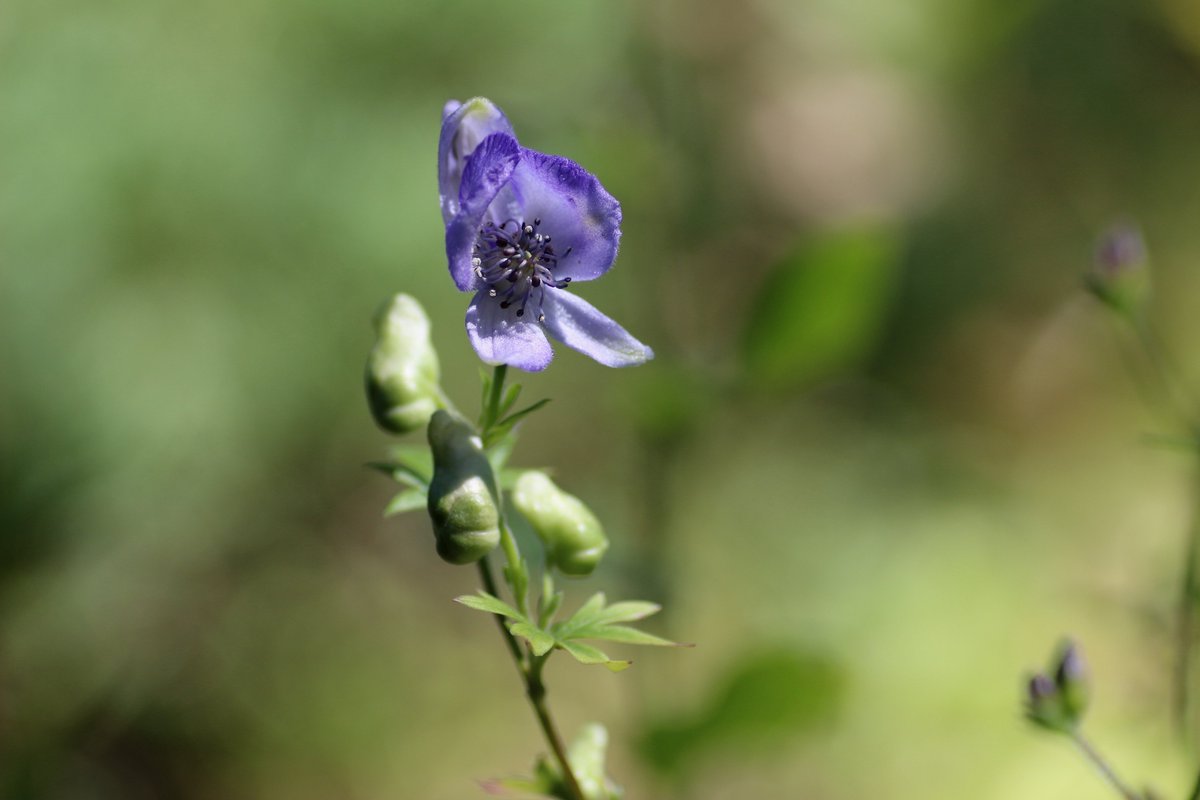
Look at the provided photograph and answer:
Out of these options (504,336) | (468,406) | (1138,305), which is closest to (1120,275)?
(1138,305)

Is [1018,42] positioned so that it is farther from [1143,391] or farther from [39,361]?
[39,361]

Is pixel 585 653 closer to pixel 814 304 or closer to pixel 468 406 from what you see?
pixel 814 304

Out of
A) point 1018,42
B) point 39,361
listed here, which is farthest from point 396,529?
point 1018,42

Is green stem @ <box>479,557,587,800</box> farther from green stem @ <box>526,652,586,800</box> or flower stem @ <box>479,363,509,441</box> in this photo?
flower stem @ <box>479,363,509,441</box>

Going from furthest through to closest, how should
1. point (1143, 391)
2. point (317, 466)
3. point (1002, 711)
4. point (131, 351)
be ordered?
point (1143, 391) < point (317, 466) < point (131, 351) < point (1002, 711)

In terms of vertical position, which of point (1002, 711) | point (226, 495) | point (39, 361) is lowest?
point (1002, 711)

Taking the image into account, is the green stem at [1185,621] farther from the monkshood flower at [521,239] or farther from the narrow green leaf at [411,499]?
the narrow green leaf at [411,499]

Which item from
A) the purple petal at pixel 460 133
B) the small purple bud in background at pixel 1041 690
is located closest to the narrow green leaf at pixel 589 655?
the purple petal at pixel 460 133
